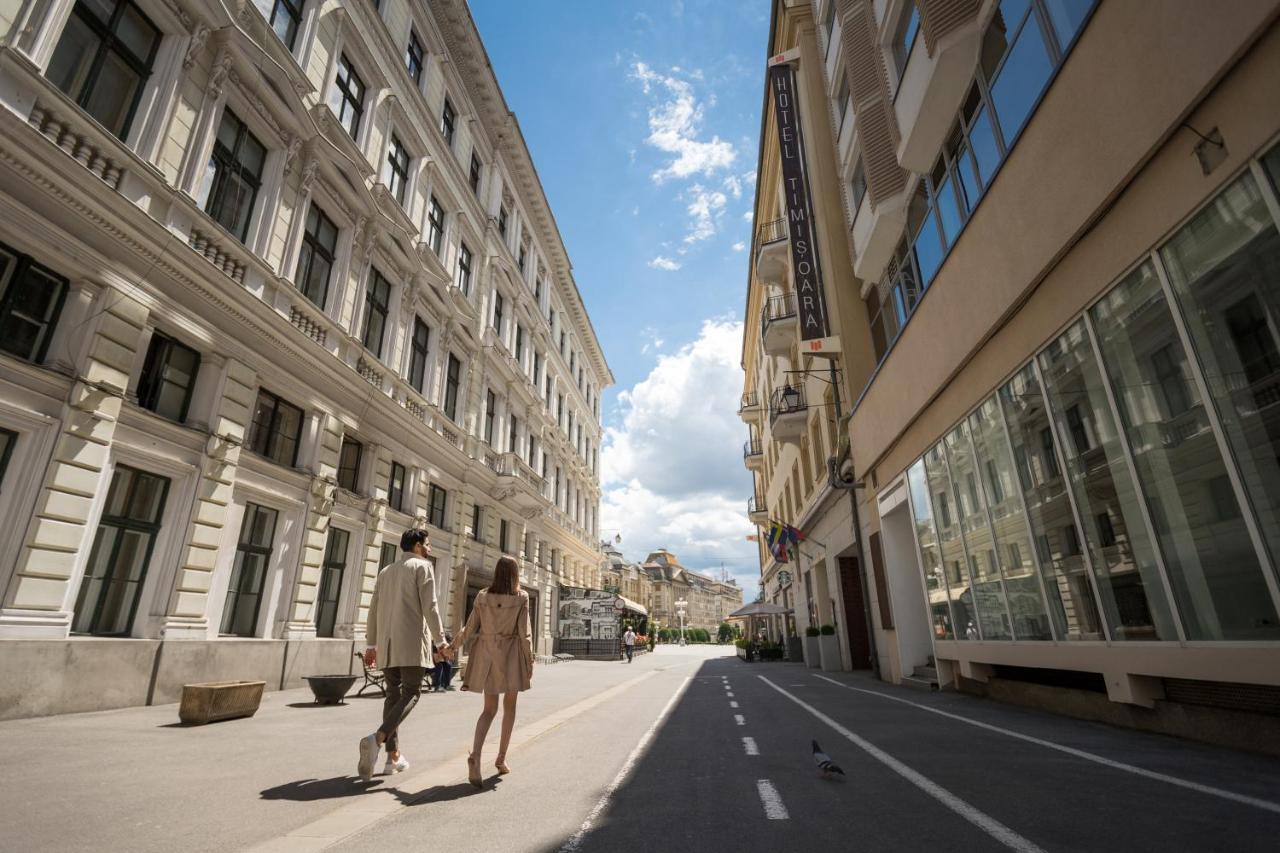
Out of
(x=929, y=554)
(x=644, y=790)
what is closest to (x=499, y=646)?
(x=644, y=790)

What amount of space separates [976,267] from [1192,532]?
498 cm

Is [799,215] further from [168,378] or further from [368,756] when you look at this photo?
[368,756]

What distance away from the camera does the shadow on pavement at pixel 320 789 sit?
445 cm

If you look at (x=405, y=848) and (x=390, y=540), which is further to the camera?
(x=390, y=540)

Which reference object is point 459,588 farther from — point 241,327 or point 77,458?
point 77,458

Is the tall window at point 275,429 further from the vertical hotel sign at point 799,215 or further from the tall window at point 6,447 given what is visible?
the vertical hotel sign at point 799,215

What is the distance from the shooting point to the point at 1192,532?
5.62m

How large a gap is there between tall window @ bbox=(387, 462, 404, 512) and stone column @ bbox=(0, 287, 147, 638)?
809 cm

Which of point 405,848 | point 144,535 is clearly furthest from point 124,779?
point 144,535

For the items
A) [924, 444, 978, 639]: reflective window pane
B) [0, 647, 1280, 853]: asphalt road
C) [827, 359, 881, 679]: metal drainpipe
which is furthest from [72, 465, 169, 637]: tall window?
[827, 359, 881, 679]: metal drainpipe

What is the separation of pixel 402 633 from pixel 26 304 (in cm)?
777

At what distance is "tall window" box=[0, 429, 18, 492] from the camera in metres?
7.73

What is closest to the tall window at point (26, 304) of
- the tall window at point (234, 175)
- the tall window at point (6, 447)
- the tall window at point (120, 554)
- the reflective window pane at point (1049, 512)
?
the tall window at point (6, 447)

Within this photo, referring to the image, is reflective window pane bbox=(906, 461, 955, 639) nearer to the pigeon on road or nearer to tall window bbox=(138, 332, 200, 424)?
the pigeon on road
